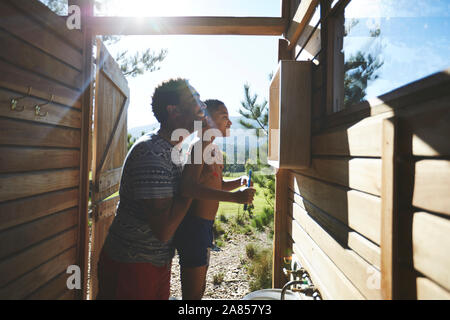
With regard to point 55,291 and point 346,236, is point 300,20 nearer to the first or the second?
point 346,236

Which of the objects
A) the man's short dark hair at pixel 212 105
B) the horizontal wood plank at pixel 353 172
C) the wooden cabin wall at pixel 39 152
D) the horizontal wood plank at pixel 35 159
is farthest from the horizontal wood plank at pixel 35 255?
the horizontal wood plank at pixel 353 172

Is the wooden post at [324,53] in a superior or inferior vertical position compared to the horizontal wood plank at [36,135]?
superior

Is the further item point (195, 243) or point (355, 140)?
point (195, 243)

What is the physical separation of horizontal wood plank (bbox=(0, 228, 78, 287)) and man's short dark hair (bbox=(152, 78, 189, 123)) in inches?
51.5

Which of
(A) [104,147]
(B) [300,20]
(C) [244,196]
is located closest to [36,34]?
(A) [104,147]

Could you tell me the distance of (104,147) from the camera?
2.98m

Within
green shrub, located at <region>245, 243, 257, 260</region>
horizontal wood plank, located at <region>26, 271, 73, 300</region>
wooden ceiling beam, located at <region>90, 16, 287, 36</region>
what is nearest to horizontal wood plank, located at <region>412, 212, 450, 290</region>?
horizontal wood plank, located at <region>26, 271, 73, 300</region>

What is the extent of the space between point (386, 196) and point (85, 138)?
265 centimetres

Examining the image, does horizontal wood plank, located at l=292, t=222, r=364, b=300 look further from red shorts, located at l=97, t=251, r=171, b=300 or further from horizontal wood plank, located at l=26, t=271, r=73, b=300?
horizontal wood plank, located at l=26, t=271, r=73, b=300

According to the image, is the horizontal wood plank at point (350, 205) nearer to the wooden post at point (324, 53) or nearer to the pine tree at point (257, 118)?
the wooden post at point (324, 53)

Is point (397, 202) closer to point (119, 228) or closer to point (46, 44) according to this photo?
point (119, 228)

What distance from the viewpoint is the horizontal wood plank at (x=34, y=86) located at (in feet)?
5.31

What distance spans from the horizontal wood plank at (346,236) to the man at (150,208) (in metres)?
0.81
